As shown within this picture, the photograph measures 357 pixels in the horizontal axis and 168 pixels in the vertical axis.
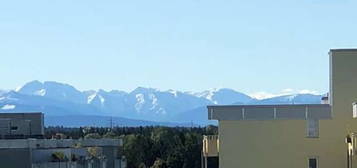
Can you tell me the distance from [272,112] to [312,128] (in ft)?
3.63

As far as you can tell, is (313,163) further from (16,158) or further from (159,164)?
(159,164)

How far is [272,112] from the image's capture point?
25.0 m

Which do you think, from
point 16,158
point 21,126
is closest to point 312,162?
point 16,158

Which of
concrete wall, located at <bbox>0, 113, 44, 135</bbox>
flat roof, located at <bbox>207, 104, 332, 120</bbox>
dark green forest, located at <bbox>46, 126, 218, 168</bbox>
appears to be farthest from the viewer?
dark green forest, located at <bbox>46, 126, 218, 168</bbox>

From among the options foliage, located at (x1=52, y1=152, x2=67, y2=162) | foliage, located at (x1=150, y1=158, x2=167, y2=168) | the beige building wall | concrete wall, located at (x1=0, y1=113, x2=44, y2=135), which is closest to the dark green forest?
foliage, located at (x1=150, y1=158, x2=167, y2=168)

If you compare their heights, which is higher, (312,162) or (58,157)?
(312,162)

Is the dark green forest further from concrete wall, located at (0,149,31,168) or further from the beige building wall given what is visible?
the beige building wall

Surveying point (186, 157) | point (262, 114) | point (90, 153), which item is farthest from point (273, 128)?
point (186, 157)

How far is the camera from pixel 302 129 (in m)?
25.0

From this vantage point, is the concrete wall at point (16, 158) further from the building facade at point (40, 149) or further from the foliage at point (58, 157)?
the foliage at point (58, 157)

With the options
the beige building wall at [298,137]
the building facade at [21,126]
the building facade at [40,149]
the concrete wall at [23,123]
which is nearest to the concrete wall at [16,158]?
the building facade at [40,149]

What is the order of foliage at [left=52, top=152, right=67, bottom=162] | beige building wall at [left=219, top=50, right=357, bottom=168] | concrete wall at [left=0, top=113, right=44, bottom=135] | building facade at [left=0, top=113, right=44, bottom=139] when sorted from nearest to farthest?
beige building wall at [left=219, top=50, right=357, bottom=168]
foliage at [left=52, top=152, right=67, bottom=162]
building facade at [left=0, top=113, right=44, bottom=139]
concrete wall at [left=0, top=113, right=44, bottom=135]

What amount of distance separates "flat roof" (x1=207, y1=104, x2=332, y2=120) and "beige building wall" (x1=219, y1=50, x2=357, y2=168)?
5.2 inches

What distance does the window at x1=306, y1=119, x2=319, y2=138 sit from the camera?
81.6ft
